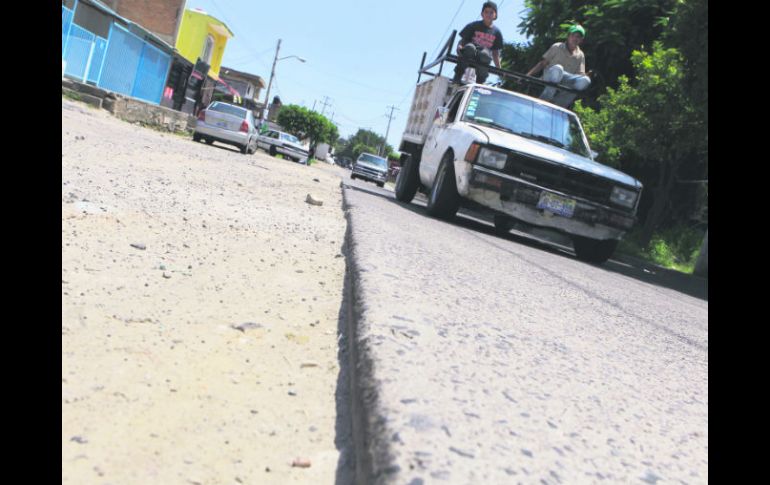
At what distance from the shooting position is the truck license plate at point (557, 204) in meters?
7.01

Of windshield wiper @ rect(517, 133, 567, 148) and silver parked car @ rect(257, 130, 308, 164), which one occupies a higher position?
windshield wiper @ rect(517, 133, 567, 148)

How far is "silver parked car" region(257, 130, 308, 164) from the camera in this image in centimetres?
3045

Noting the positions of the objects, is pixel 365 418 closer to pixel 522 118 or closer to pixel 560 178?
pixel 560 178

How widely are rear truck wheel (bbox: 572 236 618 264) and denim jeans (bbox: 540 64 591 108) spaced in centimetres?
243

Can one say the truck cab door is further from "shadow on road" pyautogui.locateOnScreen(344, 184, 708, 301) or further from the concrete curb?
the concrete curb

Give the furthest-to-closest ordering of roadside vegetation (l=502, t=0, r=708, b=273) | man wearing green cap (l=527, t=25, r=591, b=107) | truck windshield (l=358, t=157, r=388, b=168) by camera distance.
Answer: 1. truck windshield (l=358, t=157, r=388, b=168)
2. roadside vegetation (l=502, t=0, r=708, b=273)
3. man wearing green cap (l=527, t=25, r=591, b=107)

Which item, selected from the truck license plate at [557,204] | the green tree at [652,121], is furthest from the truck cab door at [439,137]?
the green tree at [652,121]

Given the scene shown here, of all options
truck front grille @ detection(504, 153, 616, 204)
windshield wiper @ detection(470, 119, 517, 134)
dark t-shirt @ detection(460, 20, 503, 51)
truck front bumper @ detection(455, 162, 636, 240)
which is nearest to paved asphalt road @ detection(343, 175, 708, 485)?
truck front bumper @ detection(455, 162, 636, 240)

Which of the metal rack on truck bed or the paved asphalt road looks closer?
the paved asphalt road

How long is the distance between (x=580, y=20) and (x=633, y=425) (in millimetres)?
20385
